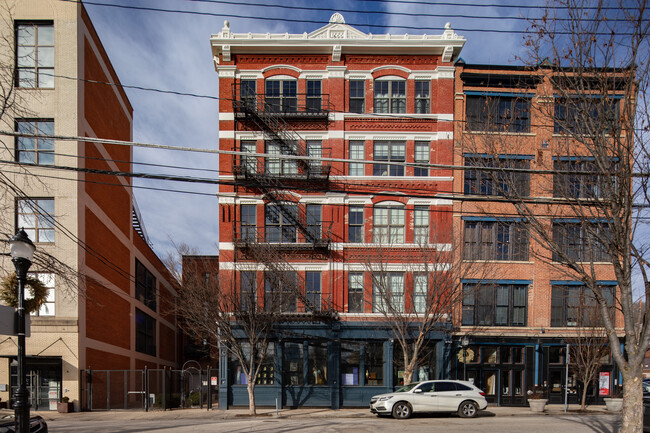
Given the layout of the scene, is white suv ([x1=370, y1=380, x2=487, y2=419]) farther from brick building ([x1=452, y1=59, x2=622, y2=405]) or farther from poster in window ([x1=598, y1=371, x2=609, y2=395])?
poster in window ([x1=598, y1=371, x2=609, y2=395])

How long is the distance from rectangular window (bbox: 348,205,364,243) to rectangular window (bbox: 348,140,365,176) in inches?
73.8

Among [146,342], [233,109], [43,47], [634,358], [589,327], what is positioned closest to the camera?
[634,358]

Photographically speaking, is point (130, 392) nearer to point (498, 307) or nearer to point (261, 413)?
point (261, 413)

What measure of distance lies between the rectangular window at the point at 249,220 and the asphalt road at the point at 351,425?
9.17 metres

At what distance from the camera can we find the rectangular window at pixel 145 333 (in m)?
33.9

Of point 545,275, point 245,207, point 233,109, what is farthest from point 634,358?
point 233,109

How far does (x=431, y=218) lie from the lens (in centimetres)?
2402

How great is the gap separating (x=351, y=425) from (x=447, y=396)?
4392mm

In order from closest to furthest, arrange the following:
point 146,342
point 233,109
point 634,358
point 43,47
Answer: point 634,358 → point 43,47 → point 233,109 → point 146,342

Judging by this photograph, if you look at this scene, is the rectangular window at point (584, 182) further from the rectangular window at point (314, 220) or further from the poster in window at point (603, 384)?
the poster in window at point (603, 384)

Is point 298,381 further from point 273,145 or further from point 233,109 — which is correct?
point 233,109

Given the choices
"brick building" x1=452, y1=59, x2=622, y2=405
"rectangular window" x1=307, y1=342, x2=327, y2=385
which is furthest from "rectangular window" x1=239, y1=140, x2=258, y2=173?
"brick building" x1=452, y1=59, x2=622, y2=405

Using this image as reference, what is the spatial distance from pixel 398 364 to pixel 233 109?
16114 mm

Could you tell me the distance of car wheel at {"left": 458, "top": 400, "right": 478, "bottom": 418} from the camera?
17.7 metres
